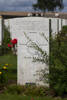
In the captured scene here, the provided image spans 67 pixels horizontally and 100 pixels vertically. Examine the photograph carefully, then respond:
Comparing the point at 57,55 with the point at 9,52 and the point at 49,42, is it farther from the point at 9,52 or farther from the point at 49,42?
the point at 9,52

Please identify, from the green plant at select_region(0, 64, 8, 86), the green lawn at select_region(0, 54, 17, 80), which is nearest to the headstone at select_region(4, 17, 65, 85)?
the green plant at select_region(0, 64, 8, 86)

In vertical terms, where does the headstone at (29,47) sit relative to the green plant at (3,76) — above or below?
above

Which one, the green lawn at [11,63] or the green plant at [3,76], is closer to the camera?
the green plant at [3,76]

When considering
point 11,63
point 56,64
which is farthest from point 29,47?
point 11,63

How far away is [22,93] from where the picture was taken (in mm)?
5941

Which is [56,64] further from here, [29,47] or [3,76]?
[3,76]

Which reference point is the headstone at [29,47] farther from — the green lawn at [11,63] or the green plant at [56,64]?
the green lawn at [11,63]

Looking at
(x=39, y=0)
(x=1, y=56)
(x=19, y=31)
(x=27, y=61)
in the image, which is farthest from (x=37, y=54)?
(x=39, y=0)

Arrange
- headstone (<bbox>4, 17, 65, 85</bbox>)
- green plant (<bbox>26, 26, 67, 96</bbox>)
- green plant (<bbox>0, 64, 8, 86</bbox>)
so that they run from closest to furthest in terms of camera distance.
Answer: green plant (<bbox>26, 26, 67, 96</bbox>)
headstone (<bbox>4, 17, 65, 85</bbox>)
green plant (<bbox>0, 64, 8, 86</bbox>)

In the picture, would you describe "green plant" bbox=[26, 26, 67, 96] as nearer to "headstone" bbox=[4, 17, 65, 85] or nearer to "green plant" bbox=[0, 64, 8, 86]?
"headstone" bbox=[4, 17, 65, 85]

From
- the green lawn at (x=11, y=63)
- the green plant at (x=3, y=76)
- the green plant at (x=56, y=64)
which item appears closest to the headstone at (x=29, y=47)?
the green plant at (x=56, y=64)

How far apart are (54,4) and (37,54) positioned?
58.0m

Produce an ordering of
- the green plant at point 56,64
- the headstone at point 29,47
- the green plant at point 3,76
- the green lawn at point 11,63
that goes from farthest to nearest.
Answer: the green lawn at point 11,63, the green plant at point 3,76, the headstone at point 29,47, the green plant at point 56,64

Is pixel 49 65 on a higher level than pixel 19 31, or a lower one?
lower
